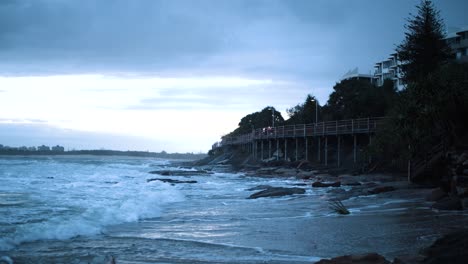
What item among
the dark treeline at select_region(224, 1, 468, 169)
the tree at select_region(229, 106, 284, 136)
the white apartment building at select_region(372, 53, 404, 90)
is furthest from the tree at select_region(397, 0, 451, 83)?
the tree at select_region(229, 106, 284, 136)

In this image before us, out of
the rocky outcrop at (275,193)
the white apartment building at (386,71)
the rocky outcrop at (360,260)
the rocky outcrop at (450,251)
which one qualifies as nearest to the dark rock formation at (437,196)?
the rocky outcrop at (275,193)

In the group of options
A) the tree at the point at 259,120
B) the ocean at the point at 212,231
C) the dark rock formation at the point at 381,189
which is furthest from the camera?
the tree at the point at 259,120

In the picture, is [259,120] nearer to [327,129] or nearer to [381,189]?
[327,129]

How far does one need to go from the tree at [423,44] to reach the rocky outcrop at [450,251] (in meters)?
35.1

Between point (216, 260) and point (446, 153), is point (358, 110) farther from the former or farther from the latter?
point (216, 260)

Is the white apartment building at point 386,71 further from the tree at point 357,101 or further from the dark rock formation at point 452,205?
the dark rock formation at point 452,205

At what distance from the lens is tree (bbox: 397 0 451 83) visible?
131 ft

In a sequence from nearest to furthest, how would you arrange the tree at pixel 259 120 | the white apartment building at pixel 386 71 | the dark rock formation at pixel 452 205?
the dark rock formation at pixel 452 205 → the white apartment building at pixel 386 71 → the tree at pixel 259 120

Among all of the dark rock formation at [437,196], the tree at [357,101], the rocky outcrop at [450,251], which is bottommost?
the dark rock formation at [437,196]

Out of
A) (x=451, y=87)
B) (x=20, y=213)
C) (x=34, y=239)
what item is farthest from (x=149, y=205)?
(x=451, y=87)

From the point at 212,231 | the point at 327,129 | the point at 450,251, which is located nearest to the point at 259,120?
the point at 327,129

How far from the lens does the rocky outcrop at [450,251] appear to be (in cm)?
564

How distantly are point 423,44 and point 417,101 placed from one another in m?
23.8

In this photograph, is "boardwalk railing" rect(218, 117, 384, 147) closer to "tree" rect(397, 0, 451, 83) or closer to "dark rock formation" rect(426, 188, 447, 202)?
→ "tree" rect(397, 0, 451, 83)
